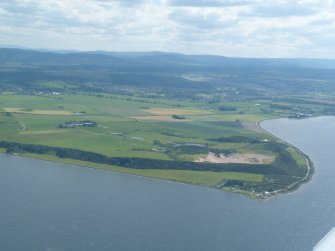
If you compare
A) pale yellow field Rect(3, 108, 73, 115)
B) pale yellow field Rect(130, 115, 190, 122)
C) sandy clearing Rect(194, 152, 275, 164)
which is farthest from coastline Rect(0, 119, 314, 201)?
pale yellow field Rect(3, 108, 73, 115)

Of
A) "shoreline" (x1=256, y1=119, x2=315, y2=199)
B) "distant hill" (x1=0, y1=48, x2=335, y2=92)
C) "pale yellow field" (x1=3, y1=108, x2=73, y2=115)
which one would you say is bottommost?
"distant hill" (x1=0, y1=48, x2=335, y2=92)

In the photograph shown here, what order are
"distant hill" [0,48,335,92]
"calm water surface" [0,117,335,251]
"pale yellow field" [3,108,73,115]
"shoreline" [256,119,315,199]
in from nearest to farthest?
"calm water surface" [0,117,335,251] → "shoreline" [256,119,315,199] → "pale yellow field" [3,108,73,115] → "distant hill" [0,48,335,92]

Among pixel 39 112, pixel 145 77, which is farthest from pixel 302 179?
pixel 145 77

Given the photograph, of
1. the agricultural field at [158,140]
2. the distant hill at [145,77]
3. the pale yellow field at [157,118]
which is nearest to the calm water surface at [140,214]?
the agricultural field at [158,140]

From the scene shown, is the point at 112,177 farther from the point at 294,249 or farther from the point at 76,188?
the point at 294,249

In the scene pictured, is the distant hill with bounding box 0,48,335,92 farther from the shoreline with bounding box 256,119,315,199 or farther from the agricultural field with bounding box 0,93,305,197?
the shoreline with bounding box 256,119,315,199

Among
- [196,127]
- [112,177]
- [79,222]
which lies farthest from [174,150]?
[79,222]
